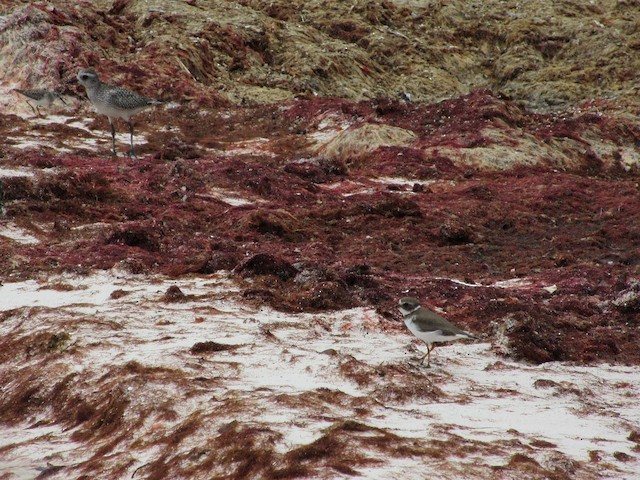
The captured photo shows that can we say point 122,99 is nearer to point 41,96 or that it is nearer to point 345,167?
point 41,96

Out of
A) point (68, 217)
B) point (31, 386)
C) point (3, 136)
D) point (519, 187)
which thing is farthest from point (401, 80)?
point (31, 386)

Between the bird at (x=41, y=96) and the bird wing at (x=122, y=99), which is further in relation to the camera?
the bird at (x=41, y=96)

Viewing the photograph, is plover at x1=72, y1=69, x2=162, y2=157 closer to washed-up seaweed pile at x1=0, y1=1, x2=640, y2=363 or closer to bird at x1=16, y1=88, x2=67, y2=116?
washed-up seaweed pile at x1=0, y1=1, x2=640, y2=363

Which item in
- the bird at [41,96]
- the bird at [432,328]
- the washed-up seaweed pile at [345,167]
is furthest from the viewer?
the bird at [41,96]

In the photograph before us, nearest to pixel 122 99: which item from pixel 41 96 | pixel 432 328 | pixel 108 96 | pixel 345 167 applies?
pixel 108 96

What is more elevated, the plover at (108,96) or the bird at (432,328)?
the plover at (108,96)

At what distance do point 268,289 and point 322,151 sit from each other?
54.2 ft

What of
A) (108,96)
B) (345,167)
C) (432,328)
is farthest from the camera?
(345,167)

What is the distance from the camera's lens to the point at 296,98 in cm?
3722

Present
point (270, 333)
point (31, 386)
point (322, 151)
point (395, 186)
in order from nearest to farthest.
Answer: point (31, 386) < point (270, 333) < point (395, 186) < point (322, 151)

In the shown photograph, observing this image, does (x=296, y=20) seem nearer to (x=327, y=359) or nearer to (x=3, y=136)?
(x=3, y=136)

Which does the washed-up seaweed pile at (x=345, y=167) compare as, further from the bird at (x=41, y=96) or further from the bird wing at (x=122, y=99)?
the bird wing at (x=122, y=99)

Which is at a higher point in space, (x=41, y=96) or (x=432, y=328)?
(x=41, y=96)

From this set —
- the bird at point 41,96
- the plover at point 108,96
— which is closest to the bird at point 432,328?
the plover at point 108,96
